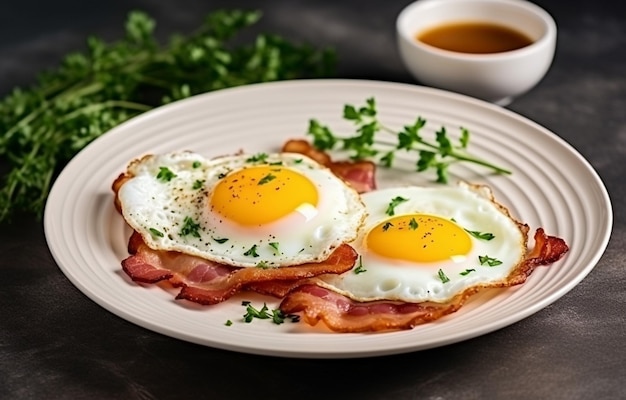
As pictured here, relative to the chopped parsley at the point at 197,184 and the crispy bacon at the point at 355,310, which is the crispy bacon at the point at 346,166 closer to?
the chopped parsley at the point at 197,184

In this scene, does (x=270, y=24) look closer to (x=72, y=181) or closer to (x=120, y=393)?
(x=72, y=181)

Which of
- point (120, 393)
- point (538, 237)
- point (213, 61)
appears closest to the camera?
point (120, 393)

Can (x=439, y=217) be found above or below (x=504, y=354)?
above

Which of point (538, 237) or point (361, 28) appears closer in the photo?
point (538, 237)

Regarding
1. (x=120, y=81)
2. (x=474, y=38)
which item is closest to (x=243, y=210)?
(x=120, y=81)

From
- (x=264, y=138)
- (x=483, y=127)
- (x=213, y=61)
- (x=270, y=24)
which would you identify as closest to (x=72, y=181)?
(x=264, y=138)

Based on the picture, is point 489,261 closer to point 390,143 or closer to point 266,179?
point 266,179

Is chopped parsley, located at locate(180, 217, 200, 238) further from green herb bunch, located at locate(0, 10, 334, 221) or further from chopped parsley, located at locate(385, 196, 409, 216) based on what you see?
green herb bunch, located at locate(0, 10, 334, 221)

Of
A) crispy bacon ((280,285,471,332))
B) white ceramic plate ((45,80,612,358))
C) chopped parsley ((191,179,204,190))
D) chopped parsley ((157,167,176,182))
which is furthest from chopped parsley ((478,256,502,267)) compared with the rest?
chopped parsley ((157,167,176,182))
